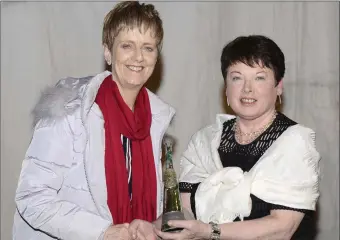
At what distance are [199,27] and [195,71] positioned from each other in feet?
0.79

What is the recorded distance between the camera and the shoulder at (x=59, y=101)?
7.57ft

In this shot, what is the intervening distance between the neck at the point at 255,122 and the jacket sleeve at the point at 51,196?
1.96 feet

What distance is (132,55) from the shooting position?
7.97 feet

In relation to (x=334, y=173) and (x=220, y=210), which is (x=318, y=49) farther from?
(x=220, y=210)

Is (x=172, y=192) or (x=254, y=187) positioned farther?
(x=172, y=192)

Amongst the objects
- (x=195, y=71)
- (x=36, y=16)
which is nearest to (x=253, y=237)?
(x=195, y=71)

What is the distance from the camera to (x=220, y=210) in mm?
2334

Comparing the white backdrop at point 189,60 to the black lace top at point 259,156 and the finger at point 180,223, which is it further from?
the finger at point 180,223

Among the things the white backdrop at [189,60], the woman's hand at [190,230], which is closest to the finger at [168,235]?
the woman's hand at [190,230]

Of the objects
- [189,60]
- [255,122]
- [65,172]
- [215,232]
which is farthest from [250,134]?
→ [189,60]

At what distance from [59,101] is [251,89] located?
2.17ft

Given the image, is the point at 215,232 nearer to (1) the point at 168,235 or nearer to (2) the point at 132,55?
(1) the point at 168,235

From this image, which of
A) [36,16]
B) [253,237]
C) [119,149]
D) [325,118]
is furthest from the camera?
[325,118]

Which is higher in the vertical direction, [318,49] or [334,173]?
[318,49]
